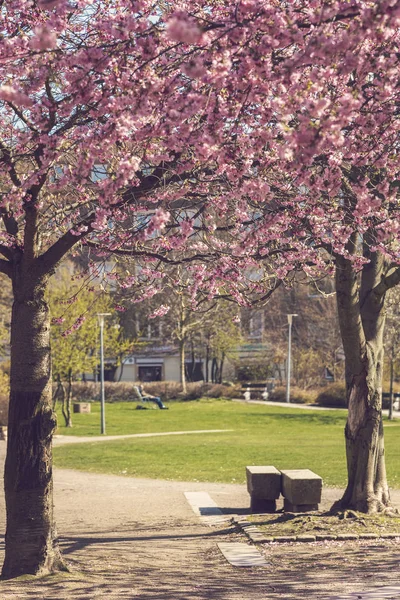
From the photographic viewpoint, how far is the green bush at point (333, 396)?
47.1 m

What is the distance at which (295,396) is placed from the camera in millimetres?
50438

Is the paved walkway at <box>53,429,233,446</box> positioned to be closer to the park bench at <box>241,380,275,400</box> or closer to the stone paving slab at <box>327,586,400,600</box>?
the park bench at <box>241,380,275,400</box>

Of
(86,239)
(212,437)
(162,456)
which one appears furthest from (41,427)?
(212,437)

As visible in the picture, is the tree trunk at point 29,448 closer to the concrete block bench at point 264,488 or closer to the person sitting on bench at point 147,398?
the concrete block bench at point 264,488

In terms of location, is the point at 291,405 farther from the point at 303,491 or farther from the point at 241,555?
the point at 241,555

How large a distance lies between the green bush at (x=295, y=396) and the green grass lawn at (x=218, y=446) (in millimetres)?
6088

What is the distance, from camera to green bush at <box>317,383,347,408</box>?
47.1 meters

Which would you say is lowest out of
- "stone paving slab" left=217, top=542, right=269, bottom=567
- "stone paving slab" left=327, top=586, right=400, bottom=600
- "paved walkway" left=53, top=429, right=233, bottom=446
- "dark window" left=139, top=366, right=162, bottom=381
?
"paved walkway" left=53, top=429, right=233, bottom=446

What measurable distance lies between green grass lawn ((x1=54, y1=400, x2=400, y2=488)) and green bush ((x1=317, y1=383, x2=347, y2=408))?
4389 millimetres

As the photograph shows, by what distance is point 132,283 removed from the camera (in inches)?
443

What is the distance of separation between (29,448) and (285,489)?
463 cm

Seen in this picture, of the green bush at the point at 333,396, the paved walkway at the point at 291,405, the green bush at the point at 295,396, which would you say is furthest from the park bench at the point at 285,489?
the green bush at the point at 295,396

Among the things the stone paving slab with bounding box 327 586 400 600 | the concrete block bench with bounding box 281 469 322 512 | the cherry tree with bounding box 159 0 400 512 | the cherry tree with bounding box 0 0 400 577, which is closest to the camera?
the cherry tree with bounding box 159 0 400 512

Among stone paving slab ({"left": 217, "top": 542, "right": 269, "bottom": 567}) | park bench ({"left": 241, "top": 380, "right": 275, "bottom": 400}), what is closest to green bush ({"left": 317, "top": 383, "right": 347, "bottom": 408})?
park bench ({"left": 241, "top": 380, "right": 275, "bottom": 400})
